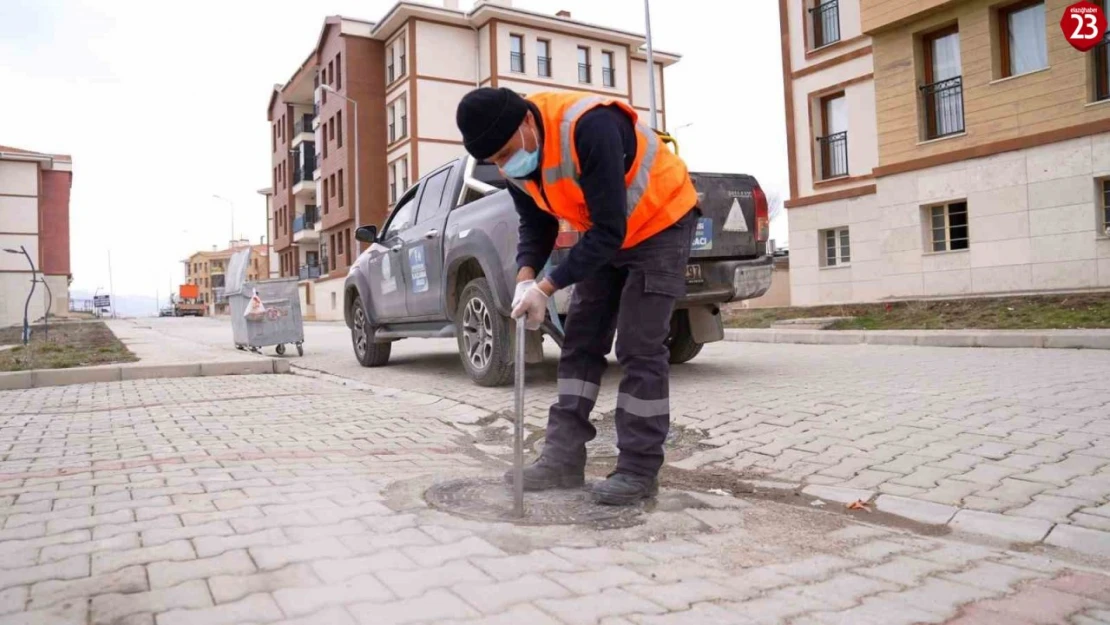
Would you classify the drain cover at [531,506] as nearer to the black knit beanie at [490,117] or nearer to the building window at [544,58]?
the black knit beanie at [490,117]

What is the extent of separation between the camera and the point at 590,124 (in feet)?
10.8

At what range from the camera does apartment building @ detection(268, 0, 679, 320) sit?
134ft

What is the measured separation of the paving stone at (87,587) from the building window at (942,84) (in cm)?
1734

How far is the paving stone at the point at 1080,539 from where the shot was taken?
2.96 meters

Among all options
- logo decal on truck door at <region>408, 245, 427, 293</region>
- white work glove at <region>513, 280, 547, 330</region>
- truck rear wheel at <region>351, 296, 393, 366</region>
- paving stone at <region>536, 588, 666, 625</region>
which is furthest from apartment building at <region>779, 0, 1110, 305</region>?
paving stone at <region>536, 588, 666, 625</region>

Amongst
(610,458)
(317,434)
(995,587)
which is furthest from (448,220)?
(995,587)

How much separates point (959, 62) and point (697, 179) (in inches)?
516

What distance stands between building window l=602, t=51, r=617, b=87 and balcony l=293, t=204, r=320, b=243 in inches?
825

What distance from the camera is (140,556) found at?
2686 millimetres

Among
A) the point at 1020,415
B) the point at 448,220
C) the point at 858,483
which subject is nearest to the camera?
the point at 858,483

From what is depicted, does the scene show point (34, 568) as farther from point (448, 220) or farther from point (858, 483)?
point (448, 220)

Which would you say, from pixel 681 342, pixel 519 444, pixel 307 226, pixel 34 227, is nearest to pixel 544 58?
pixel 307 226

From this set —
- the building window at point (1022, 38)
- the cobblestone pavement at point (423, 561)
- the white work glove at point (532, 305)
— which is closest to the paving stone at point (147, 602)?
the cobblestone pavement at point (423, 561)

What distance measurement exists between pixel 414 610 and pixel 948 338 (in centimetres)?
957
